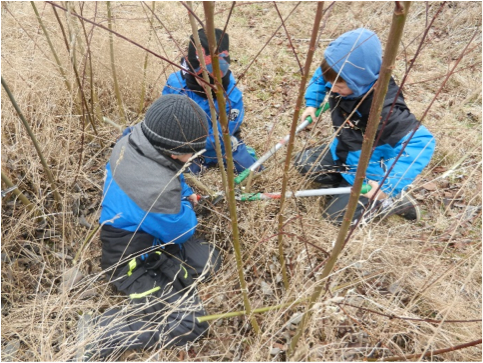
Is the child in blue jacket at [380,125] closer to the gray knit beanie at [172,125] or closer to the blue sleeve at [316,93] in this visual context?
the blue sleeve at [316,93]

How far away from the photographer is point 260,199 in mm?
2309

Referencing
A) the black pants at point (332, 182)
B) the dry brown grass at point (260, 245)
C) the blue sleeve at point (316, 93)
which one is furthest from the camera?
the blue sleeve at point (316, 93)

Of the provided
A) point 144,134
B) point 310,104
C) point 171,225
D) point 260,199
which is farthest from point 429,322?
point 310,104

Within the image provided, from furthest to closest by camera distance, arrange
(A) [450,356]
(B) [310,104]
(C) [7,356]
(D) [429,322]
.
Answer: (B) [310,104] → (D) [429,322] → (A) [450,356] → (C) [7,356]

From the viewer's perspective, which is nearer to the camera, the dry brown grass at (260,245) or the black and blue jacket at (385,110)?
the dry brown grass at (260,245)

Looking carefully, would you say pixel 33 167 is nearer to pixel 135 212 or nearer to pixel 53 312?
pixel 135 212

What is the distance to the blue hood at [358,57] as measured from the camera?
2.14 m

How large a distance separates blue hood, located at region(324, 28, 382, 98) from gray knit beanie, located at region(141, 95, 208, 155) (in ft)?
3.22

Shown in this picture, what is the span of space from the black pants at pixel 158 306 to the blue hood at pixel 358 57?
1.42 m

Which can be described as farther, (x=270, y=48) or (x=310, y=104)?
(x=270, y=48)

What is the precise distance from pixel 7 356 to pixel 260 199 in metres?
1.54

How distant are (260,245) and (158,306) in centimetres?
67

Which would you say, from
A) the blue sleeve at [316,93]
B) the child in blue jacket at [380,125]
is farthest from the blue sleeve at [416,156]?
the blue sleeve at [316,93]

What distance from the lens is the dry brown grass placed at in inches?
58.8
